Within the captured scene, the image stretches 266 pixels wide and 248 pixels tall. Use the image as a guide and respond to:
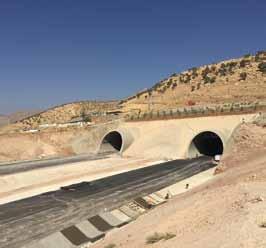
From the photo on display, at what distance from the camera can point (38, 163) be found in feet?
186

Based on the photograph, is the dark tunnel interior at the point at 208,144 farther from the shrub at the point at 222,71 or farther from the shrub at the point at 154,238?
the shrub at the point at 154,238

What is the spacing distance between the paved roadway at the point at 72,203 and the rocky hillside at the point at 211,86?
137ft

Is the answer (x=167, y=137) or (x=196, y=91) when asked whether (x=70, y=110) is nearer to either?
(x=196, y=91)

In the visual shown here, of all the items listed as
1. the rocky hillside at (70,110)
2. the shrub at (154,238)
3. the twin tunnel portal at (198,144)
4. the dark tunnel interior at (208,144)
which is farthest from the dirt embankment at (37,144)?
the shrub at (154,238)

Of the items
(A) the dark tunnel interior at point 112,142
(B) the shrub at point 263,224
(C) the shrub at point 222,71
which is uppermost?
(C) the shrub at point 222,71

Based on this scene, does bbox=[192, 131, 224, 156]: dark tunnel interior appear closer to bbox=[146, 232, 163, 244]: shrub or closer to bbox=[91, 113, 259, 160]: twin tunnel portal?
bbox=[91, 113, 259, 160]: twin tunnel portal

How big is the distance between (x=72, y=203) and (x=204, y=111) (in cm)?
3908

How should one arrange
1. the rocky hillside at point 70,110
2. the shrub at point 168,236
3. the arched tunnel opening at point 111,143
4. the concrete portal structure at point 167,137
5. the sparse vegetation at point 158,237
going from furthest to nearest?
the rocky hillside at point 70,110 < the arched tunnel opening at point 111,143 < the concrete portal structure at point 167,137 < the sparse vegetation at point 158,237 < the shrub at point 168,236

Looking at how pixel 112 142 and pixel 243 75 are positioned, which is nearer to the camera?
pixel 112 142

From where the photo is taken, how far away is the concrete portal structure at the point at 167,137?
2527 inches

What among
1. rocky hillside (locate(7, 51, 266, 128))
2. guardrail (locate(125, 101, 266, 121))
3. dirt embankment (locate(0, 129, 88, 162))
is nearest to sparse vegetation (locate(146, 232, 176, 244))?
dirt embankment (locate(0, 129, 88, 162))

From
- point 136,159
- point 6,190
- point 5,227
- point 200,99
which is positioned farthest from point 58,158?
point 200,99

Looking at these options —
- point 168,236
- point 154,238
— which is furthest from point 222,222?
point 154,238

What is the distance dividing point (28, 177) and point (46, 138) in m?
22.2
